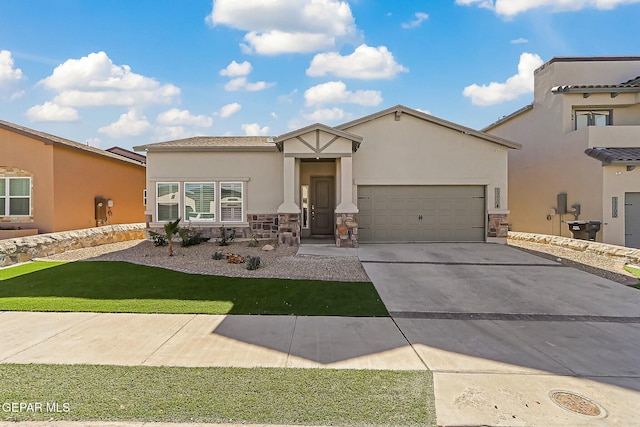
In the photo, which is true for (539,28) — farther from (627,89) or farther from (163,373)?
(163,373)

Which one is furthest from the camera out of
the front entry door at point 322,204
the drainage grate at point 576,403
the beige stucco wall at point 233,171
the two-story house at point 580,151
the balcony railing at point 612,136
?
the front entry door at point 322,204

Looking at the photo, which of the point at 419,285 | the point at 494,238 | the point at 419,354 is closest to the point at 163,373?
the point at 419,354

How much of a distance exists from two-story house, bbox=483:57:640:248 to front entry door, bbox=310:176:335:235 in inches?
394

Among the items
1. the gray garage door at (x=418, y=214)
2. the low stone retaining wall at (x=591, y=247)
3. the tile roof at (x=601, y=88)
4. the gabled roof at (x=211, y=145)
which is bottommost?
the low stone retaining wall at (x=591, y=247)

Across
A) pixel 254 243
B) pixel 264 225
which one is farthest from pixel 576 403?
pixel 264 225

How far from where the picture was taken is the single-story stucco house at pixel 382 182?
41.6 ft

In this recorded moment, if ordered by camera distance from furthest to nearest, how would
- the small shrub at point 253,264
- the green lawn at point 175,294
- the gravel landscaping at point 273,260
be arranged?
the small shrub at point 253,264 → the gravel landscaping at point 273,260 → the green lawn at point 175,294

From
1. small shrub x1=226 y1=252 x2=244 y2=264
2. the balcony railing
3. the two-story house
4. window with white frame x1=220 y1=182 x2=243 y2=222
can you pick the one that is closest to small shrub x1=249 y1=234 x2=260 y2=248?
window with white frame x1=220 y1=182 x2=243 y2=222

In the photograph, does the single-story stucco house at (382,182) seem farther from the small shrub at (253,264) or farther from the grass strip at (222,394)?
the grass strip at (222,394)

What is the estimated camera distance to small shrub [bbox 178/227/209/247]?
458 inches

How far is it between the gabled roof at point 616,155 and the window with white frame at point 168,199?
16412mm

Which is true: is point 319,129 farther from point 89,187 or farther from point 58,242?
point 89,187

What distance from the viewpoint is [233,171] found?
12.8 metres

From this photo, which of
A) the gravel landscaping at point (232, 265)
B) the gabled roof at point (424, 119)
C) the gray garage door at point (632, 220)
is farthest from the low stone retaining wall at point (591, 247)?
the gravel landscaping at point (232, 265)
